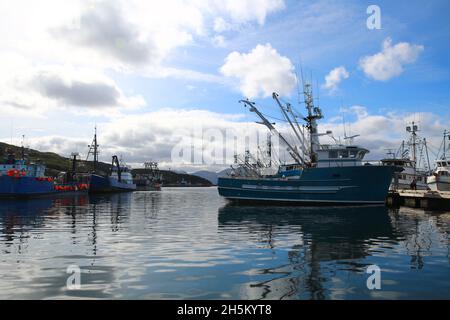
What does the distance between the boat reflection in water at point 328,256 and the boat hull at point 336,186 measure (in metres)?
13.8

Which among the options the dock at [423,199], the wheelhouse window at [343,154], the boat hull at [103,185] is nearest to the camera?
the dock at [423,199]

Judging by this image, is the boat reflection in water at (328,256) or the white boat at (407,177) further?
the white boat at (407,177)

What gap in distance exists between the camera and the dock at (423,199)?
33.8 meters

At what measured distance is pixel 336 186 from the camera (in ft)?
122

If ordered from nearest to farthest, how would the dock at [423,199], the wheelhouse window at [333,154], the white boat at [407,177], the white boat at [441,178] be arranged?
the dock at [423,199] < the wheelhouse window at [333,154] < the white boat at [441,178] < the white boat at [407,177]

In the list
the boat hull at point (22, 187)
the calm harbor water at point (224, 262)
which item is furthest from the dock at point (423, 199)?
the boat hull at point (22, 187)

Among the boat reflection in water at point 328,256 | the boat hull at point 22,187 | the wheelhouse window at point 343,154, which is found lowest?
the boat reflection in water at point 328,256

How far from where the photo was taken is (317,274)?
33.4 feet

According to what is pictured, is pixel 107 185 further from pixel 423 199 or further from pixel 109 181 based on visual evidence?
pixel 423 199

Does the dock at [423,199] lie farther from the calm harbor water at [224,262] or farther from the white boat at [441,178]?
the calm harbor water at [224,262]

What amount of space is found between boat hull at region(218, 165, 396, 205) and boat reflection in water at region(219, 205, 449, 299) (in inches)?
543

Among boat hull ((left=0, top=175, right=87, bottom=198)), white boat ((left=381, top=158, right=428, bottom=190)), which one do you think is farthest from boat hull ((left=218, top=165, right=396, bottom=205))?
boat hull ((left=0, top=175, right=87, bottom=198))
